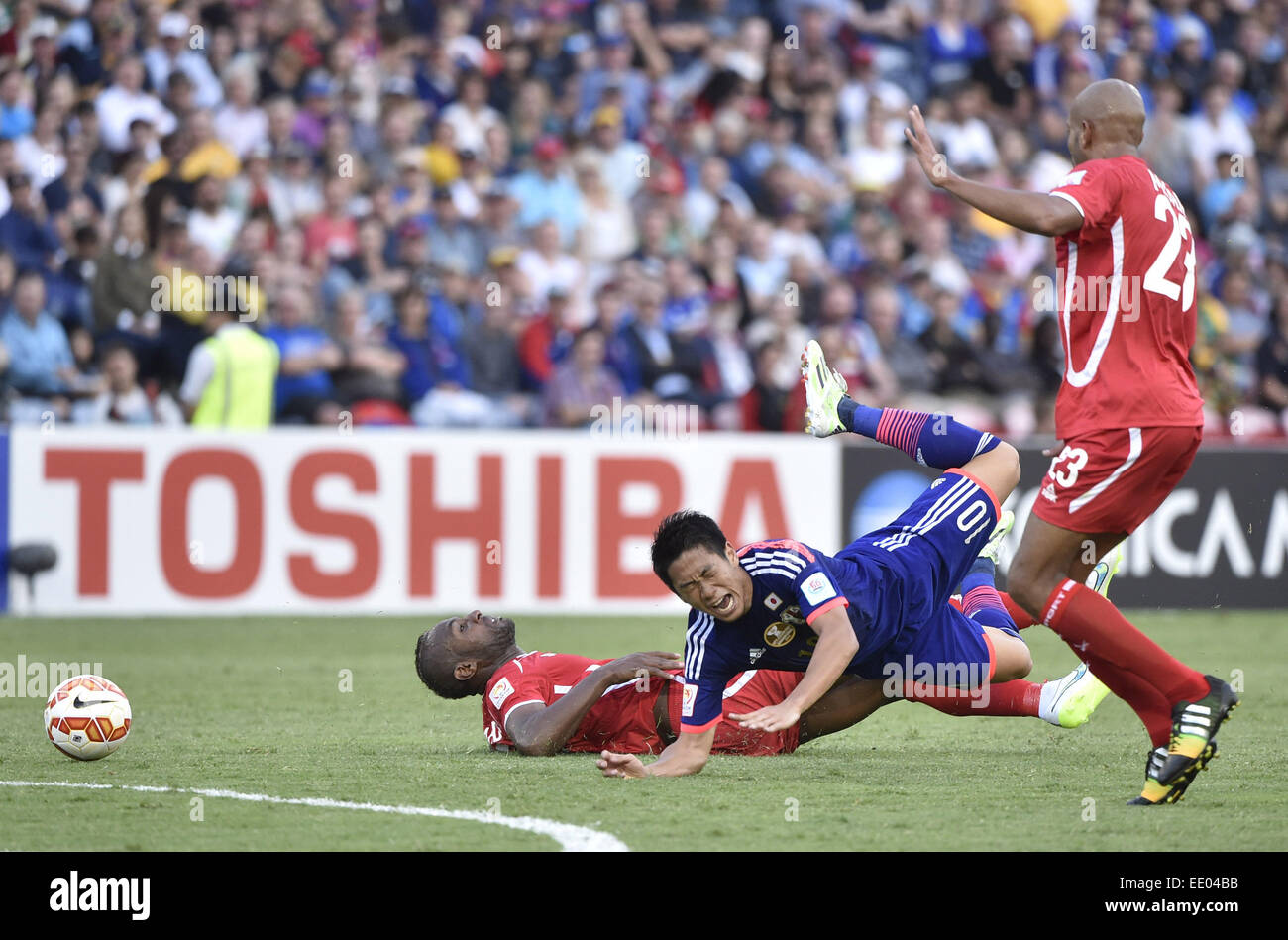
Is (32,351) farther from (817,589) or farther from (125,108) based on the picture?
(817,589)

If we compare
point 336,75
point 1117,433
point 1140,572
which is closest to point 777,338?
point 1140,572

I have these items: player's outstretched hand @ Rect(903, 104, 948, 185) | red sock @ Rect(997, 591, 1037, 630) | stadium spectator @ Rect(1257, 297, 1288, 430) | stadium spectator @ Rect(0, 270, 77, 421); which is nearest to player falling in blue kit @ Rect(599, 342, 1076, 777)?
red sock @ Rect(997, 591, 1037, 630)

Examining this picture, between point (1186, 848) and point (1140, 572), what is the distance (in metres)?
9.19

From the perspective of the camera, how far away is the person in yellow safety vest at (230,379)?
510 inches

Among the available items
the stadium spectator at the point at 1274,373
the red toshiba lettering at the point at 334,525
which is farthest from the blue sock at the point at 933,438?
the stadium spectator at the point at 1274,373

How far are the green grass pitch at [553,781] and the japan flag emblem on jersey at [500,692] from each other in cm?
24

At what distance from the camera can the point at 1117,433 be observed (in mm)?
5625

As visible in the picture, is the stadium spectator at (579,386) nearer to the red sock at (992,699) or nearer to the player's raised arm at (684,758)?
the red sock at (992,699)

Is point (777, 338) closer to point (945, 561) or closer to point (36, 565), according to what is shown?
point (36, 565)

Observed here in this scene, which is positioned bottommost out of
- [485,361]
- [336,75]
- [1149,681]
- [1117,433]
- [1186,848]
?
[1186,848]

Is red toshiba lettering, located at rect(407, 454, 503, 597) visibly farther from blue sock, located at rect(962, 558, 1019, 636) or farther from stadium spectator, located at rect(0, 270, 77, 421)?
blue sock, located at rect(962, 558, 1019, 636)

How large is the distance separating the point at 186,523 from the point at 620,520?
9.96 ft

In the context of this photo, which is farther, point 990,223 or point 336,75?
point 990,223

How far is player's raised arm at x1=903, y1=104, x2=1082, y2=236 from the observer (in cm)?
534
